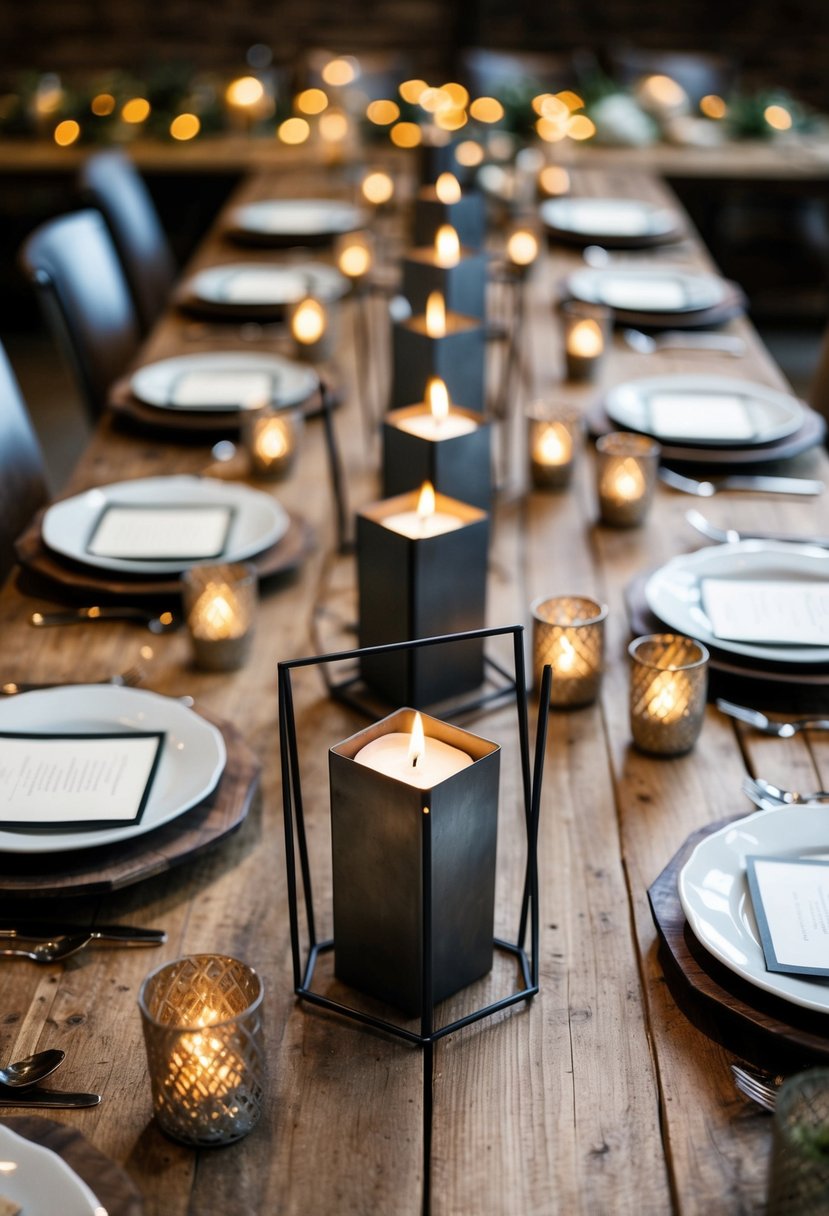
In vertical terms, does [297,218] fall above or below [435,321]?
below

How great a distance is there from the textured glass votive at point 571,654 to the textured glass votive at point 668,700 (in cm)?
4

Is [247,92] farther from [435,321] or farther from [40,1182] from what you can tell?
[40,1182]

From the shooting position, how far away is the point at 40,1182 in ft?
2.30

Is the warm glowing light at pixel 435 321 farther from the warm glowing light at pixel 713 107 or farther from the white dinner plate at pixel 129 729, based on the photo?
the warm glowing light at pixel 713 107

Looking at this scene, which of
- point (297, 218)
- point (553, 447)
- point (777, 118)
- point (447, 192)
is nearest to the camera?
point (553, 447)

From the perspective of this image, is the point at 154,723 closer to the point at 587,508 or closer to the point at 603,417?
the point at 587,508

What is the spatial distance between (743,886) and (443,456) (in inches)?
21.7

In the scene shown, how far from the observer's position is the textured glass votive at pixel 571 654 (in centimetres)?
119

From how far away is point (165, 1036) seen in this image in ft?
2.43

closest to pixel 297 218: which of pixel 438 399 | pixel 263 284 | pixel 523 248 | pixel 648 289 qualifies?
pixel 263 284

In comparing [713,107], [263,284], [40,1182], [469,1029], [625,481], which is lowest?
[713,107]

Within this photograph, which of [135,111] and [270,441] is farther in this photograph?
[135,111]

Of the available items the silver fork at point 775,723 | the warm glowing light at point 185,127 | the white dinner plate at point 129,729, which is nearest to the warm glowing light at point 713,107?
the warm glowing light at point 185,127

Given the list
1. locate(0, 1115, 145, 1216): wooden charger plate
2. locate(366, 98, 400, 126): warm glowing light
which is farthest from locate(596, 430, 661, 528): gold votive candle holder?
locate(366, 98, 400, 126): warm glowing light
